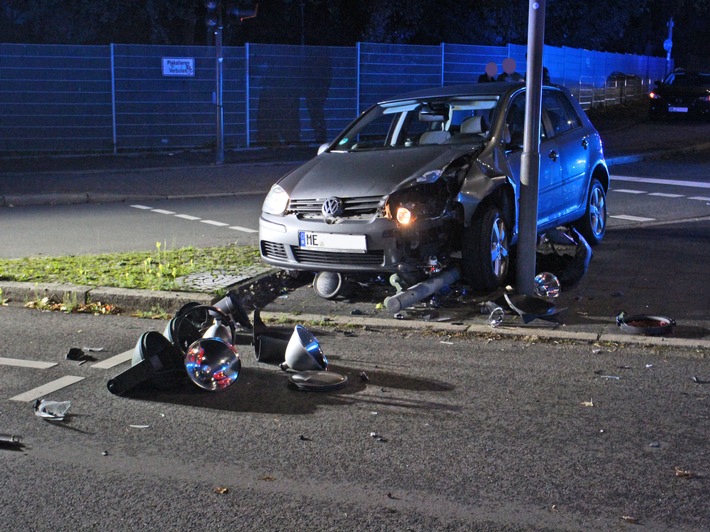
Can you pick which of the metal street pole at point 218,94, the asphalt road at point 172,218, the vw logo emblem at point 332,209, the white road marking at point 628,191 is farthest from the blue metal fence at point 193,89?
the vw logo emblem at point 332,209

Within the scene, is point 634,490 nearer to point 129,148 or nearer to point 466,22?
point 129,148

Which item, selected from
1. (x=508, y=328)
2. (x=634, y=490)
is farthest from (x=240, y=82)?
(x=634, y=490)

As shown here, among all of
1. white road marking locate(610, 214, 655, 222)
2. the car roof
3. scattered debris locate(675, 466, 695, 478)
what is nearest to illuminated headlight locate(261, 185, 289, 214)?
the car roof

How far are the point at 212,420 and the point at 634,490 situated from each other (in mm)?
2293

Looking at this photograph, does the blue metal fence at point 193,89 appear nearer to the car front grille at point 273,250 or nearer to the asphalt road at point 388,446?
the car front grille at point 273,250

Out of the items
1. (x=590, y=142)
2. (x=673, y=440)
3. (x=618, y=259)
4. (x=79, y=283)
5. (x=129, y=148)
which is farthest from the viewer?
(x=129, y=148)

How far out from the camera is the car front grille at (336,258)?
312 inches

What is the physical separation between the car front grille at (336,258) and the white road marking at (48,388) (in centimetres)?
250

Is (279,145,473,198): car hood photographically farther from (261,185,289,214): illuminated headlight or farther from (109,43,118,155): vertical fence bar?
(109,43,118,155): vertical fence bar

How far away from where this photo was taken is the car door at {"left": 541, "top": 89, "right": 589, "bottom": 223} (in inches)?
377

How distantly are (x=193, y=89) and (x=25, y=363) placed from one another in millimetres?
16695

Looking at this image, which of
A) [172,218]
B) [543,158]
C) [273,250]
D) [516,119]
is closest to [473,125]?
→ [516,119]

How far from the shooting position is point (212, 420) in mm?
5480

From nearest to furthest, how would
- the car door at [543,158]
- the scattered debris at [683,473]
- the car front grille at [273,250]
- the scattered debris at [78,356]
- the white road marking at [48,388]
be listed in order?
the scattered debris at [683,473] → the white road marking at [48,388] → the scattered debris at [78,356] → the car front grille at [273,250] → the car door at [543,158]
